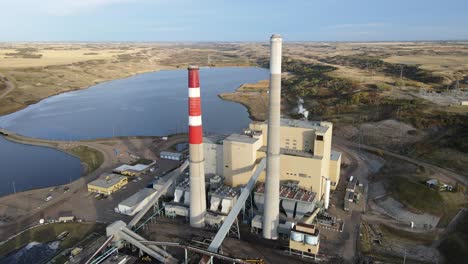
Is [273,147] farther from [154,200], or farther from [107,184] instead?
[107,184]

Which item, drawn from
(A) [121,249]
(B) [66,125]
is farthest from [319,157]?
(B) [66,125]

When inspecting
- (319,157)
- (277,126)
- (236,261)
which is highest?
(277,126)

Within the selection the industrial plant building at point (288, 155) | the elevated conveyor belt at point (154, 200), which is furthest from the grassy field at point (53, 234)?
the industrial plant building at point (288, 155)

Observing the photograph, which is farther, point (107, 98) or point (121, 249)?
point (107, 98)

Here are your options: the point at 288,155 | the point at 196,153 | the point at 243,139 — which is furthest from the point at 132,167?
the point at 288,155

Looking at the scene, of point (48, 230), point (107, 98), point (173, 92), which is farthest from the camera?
point (173, 92)

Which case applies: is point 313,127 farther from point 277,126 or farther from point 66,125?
point 66,125

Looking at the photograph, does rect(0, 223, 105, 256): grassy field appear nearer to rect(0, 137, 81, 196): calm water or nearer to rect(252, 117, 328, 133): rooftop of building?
rect(0, 137, 81, 196): calm water

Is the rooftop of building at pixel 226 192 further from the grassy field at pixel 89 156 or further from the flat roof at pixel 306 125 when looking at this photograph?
the grassy field at pixel 89 156
